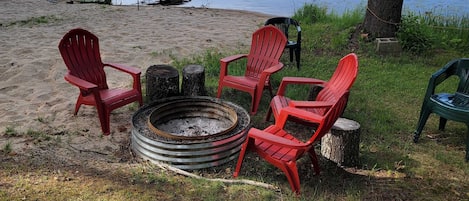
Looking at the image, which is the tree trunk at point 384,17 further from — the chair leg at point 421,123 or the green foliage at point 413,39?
the chair leg at point 421,123

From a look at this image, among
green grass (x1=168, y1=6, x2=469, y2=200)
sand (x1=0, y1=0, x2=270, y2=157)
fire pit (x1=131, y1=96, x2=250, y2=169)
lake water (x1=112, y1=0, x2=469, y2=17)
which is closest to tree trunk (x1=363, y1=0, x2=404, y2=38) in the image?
green grass (x1=168, y1=6, x2=469, y2=200)

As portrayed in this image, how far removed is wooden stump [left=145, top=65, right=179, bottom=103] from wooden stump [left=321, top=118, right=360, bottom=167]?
167cm

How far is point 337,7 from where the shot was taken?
12102 millimetres

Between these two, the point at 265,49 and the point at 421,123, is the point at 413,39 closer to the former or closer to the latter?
the point at 265,49

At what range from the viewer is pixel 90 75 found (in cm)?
413

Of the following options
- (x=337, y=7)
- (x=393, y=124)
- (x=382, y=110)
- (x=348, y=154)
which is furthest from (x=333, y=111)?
(x=337, y=7)

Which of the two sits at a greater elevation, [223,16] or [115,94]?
[223,16]

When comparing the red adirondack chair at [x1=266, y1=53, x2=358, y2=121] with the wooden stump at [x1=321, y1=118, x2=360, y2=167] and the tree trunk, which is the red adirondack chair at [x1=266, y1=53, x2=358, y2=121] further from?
the tree trunk

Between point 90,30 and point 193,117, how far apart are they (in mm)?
4683

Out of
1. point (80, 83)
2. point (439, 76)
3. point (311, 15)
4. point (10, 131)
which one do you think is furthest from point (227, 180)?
point (311, 15)

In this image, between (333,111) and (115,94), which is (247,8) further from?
(333,111)

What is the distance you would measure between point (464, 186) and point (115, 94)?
3064mm

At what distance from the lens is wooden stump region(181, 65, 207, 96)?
4.30 meters

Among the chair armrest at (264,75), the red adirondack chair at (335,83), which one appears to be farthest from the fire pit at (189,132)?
the chair armrest at (264,75)
